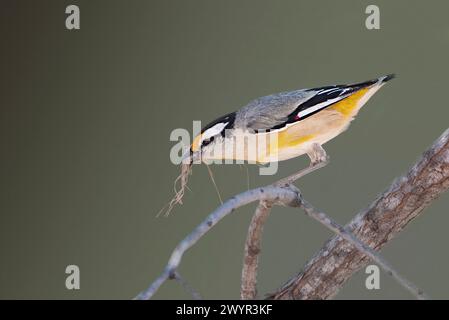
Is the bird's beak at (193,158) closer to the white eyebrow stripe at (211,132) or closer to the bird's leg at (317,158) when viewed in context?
the white eyebrow stripe at (211,132)

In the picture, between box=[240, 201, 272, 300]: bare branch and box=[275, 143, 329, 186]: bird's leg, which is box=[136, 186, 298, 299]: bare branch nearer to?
box=[240, 201, 272, 300]: bare branch

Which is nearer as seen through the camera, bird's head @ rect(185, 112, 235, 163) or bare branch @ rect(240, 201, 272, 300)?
bare branch @ rect(240, 201, 272, 300)

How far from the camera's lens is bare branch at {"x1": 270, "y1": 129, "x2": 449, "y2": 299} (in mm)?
1625

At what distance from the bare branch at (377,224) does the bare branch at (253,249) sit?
80 millimetres

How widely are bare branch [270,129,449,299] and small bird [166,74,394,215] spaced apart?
17 centimetres

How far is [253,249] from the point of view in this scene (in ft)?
5.22

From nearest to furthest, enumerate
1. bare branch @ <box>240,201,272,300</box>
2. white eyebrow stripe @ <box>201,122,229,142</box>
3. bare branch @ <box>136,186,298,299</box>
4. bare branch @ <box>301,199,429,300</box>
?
1. bare branch @ <box>136,186,298,299</box>
2. bare branch @ <box>301,199,429,300</box>
3. bare branch @ <box>240,201,272,300</box>
4. white eyebrow stripe @ <box>201,122,229,142</box>

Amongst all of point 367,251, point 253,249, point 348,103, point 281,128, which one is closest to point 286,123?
point 281,128

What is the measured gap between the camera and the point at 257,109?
5.58ft

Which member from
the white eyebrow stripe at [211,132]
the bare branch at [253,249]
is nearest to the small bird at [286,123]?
the white eyebrow stripe at [211,132]

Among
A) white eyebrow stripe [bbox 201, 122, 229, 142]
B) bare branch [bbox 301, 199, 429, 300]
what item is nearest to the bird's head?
white eyebrow stripe [bbox 201, 122, 229, 142]

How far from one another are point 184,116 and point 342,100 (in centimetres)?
154

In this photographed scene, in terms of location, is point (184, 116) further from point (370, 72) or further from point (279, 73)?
point (370, 72)

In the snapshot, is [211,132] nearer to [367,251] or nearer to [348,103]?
[348,103]
